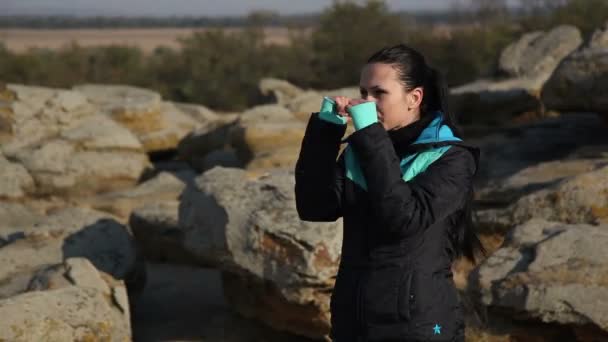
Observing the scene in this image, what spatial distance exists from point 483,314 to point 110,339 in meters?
2.26

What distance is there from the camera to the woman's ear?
2662mm

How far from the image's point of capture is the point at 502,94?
1173 centimetres

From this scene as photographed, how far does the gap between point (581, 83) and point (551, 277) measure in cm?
392

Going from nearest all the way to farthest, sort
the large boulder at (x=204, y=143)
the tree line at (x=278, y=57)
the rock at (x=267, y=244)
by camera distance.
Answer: the rock at (x=267, y=244) → the large boulder at (x=204, y=143) → the tree line at (x=278, y=57)

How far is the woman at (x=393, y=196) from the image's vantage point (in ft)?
7.95

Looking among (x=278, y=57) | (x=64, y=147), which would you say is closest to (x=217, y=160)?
(x=64, y=147)

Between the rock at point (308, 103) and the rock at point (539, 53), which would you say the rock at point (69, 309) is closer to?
the rock at point (308, 103)

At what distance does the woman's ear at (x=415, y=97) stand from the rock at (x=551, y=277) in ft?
7.61

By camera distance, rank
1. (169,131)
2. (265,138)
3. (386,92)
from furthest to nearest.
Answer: (169,131) → (265,138) → (386,92)

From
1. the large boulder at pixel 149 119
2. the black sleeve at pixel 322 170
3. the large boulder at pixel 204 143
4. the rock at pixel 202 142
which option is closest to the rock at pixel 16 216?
the large boulder at pixel 204 143

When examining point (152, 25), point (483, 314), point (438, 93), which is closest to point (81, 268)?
point (483, 314)

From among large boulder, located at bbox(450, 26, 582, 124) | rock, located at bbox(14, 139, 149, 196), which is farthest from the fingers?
large boulder, located at bbox(450, 26, 582, 124)

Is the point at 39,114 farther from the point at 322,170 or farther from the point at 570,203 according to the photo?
the point at 322,170

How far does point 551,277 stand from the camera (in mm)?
4734
